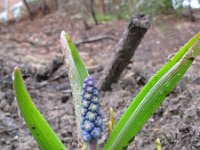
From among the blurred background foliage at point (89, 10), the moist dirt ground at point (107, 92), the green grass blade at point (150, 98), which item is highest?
the green grass blade at point (150, 98)

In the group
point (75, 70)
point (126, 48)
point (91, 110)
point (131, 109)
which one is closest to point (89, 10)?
point (126, 48)

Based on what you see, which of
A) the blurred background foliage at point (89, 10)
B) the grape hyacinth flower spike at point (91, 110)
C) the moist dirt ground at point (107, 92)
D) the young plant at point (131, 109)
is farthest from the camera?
the blurred background foliage at point (89, 10)

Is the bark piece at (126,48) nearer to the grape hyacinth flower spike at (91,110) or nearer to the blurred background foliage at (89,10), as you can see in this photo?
the grape hyacinth flower spike at (91,110)

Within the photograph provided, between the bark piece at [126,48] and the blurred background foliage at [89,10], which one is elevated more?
the bark piece at [126,48]

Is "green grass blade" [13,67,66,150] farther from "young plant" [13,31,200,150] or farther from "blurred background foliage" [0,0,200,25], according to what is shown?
"blurred background foliage" [0,0,200,25]

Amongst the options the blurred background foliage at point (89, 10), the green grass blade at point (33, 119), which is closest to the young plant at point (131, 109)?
the green grass blade at point (33, 119)

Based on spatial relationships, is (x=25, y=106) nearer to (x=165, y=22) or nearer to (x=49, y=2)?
(x=165, y=22)

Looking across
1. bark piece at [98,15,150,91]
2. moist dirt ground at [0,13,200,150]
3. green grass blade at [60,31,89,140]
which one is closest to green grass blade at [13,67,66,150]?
green grass blade at [60,31,89,140]
